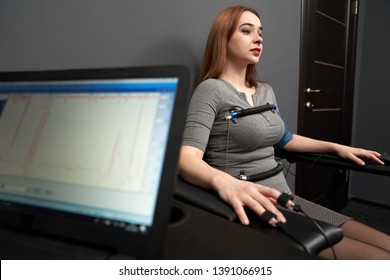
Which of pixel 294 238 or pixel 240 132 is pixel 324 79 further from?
pixel 294 238

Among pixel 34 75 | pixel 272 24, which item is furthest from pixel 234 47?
pixel 34 75

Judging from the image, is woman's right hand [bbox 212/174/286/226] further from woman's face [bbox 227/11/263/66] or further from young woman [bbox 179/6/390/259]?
woman's face [bbox 227/11/263/66]

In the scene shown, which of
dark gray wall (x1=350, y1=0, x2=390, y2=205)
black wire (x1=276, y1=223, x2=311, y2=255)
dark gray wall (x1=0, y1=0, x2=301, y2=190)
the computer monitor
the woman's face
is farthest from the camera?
dark gray wall (x1=350, y1=0, x2=390, y2=205)

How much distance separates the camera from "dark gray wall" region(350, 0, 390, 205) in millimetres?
2465

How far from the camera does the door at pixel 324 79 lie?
1.97 meters

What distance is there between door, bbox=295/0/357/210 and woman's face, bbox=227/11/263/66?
0.87 metres

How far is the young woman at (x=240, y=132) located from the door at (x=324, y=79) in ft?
2.58

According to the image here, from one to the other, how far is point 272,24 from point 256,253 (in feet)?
4.83

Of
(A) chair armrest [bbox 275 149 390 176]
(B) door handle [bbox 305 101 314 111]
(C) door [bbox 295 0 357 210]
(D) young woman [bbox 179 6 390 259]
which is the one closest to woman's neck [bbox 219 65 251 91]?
(D) young woman [bbox 179 6 390 259]

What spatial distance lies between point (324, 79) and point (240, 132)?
4.69ft

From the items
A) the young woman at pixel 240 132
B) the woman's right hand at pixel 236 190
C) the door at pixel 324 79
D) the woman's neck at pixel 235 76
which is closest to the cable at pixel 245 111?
the young woman at pixel 240 132

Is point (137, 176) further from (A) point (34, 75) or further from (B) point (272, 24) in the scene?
(B) point (272, 24)

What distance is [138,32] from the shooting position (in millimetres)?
1059

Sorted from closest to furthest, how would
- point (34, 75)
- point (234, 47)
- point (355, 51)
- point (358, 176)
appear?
point (34, 75) < point (234, 47) < point (355, 51) < point (358, 176)
